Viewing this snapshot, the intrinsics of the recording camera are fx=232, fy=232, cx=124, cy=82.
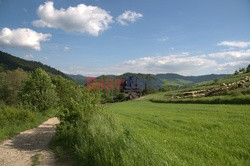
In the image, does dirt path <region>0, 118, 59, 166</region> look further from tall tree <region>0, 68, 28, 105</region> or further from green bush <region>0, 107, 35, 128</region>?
tall tree <region>0, 68, 28, 105</region>

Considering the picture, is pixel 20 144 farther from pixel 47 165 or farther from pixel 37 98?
pixel 37 98

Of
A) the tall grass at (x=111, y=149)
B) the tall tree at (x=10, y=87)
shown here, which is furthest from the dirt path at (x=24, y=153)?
the tall tree at (x=10, y=87)

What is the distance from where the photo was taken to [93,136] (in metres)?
7.57

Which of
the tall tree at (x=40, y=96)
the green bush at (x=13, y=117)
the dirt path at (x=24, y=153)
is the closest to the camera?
the dirt path at (x=24, y=153)

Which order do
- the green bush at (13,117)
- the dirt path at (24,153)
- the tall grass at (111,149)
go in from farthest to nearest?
the green bush at (13,117)
the dirt path at (24,153)
the tall grass at (111,149)

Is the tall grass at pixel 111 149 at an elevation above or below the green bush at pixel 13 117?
above

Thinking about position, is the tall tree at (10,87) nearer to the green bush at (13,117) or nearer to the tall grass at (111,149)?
the green bush at (13,117)

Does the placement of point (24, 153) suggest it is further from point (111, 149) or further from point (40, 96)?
point (40, 96)

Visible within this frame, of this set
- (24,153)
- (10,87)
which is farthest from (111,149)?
(10,87)

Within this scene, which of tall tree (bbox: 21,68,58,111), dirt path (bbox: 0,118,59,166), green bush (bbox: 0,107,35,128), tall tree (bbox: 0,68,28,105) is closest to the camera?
dirt path (bbox: 0,118,59,166)

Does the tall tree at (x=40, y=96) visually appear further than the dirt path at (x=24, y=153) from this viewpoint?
Yes

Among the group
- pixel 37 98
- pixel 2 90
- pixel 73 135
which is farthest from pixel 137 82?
pixel 73 135

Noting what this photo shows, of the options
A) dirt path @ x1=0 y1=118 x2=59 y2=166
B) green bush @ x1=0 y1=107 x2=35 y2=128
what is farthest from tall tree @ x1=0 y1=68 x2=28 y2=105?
dirt path @ x1=0 y1=118 x2=59 y2=166

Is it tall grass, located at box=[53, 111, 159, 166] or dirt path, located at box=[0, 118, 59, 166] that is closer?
tall grass, located at box=[53, 111, 159, 166]
